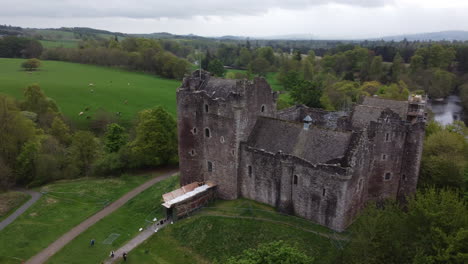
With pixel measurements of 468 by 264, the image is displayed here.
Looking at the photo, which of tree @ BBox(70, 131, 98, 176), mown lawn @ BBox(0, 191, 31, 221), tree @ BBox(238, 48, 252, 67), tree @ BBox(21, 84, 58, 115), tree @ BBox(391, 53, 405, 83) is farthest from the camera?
tree @ BBox(238, 48, 252, 67)

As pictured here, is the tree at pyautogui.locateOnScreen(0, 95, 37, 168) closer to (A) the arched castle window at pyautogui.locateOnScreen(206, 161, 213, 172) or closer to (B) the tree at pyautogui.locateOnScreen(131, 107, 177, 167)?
(B) the tree at pyautogui.locateOnScreen(131, 107, 177, 167)

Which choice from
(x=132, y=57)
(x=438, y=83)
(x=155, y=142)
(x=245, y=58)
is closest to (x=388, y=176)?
(x=155, y=142)

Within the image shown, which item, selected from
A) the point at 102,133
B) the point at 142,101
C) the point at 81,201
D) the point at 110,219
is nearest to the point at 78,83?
the point at 142,101

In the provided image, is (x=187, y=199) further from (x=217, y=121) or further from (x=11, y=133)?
(x=11, y=133)

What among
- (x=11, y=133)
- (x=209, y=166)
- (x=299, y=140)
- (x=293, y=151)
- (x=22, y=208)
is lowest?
(x=22, y=208)

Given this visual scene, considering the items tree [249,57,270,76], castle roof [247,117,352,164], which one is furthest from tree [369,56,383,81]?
castle roof [247,117,352,164]

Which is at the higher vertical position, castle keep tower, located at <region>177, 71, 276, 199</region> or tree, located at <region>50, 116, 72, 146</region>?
castle keep tower, located at <region>177, 71, 276, 199</region>

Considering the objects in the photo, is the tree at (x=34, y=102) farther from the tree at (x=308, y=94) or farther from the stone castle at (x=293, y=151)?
the tree at (x=308, y=94)
